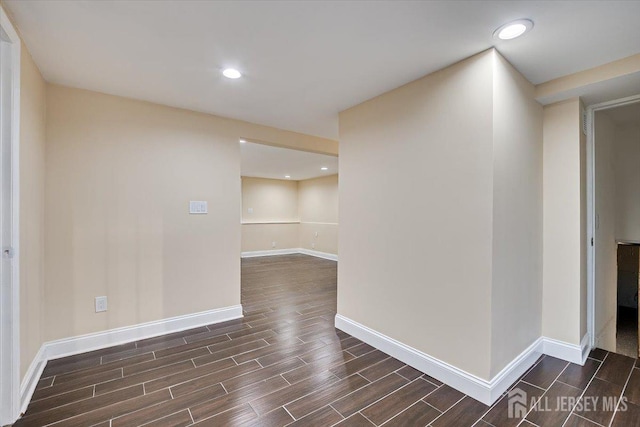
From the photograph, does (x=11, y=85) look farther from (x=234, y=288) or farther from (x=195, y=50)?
(x=234, y=288)

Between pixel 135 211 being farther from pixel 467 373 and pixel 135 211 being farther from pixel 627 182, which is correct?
pixel 627 182

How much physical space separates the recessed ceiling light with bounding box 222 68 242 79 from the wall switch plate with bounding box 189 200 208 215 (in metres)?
1.41

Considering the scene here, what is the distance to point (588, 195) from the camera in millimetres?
2496

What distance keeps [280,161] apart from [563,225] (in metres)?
4.73

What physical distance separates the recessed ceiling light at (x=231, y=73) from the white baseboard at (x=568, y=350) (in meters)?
3.41

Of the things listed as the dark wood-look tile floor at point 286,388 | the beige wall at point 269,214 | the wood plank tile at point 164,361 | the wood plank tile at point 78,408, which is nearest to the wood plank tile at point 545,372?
the dark wood-look tile floor at point 286,388

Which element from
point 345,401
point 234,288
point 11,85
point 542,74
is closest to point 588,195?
point 542,74

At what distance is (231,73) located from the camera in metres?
2.22

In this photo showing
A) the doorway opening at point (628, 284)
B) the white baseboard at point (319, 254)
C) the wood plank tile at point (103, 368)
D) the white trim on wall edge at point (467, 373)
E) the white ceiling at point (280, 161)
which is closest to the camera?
the white trim on wall edge at point (467, 373)

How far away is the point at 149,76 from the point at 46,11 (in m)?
0.74

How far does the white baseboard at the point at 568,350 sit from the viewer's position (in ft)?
7.63

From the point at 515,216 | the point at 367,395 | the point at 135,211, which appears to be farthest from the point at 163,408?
the point at 515,216

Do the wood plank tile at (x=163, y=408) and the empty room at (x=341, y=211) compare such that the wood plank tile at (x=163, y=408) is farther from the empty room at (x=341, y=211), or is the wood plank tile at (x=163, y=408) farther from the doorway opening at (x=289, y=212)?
the doorway opening at (x=289, y=212)

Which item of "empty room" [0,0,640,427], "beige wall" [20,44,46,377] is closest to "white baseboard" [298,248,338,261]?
"empty room" [0,0,640,427]
